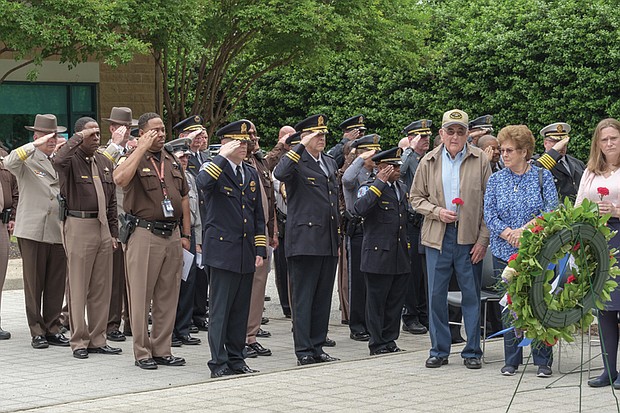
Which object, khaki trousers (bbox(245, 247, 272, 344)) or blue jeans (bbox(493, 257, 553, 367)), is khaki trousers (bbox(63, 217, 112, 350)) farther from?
blue jeans (bbox(493, 257, 553, 367))

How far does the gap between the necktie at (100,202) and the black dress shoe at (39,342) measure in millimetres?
1297

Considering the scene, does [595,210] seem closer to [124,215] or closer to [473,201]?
[473,201]

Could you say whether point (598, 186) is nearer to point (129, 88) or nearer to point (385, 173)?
point (385, 173)

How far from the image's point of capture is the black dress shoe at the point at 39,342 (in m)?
11.2

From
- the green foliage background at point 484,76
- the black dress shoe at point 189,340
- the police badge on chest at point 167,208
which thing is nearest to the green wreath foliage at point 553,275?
Result: the police badge on chest at point 167,208

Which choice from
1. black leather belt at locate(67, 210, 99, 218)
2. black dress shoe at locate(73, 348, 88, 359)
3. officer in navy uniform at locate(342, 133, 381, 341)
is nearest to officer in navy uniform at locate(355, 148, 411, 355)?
officer in navy uniform at locate(342, 133, 381, 341)

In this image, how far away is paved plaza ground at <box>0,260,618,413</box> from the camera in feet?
26.2

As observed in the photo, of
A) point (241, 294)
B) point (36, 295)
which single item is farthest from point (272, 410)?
point (36, 295)

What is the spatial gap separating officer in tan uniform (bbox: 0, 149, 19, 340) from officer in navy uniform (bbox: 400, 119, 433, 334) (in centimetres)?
423

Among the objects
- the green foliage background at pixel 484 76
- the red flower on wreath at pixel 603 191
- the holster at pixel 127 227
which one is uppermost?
the green foliage background at pixel 484 76

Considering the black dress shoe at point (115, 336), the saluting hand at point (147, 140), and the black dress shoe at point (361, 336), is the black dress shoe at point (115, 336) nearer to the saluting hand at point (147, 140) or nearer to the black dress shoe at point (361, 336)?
the black dress shoe at point (361, 336)

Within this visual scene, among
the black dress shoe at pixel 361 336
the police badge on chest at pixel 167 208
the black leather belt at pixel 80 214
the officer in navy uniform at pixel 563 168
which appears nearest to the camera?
the police badge on chest at pixel 167 208

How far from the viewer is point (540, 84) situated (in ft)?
73.8

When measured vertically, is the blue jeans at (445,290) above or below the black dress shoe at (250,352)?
above
